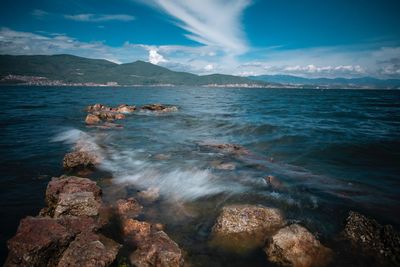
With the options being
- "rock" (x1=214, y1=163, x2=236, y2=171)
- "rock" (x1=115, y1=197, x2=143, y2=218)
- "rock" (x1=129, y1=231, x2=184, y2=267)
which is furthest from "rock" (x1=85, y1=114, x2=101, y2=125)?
"rock" (x1=129, y1=231, x2=184, y2=267)

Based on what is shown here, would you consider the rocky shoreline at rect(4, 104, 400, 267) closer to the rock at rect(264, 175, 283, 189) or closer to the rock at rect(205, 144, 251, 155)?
the rock at rect(264, 175, 283, 189)

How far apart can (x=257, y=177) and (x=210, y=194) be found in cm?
271

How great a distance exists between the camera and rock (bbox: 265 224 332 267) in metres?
6.29

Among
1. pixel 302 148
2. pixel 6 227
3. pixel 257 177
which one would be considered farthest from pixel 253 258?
pixel 302 148

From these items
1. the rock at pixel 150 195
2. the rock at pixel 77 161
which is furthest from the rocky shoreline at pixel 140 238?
the rock at pixel 77 161

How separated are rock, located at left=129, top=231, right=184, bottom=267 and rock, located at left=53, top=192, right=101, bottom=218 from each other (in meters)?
2.03

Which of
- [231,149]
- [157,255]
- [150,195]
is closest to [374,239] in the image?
[157,255]

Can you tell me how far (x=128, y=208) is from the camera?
340 inches

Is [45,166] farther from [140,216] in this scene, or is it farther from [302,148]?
[302,148]

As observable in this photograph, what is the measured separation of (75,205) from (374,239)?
8314 mm

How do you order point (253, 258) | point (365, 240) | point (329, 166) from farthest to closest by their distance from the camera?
1. point (329, 166)
2. point (365, 240)
3. point (253, 258)

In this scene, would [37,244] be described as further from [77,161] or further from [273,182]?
[273,182]

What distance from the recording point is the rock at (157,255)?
5895mm

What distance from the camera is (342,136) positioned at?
73.3 feet
